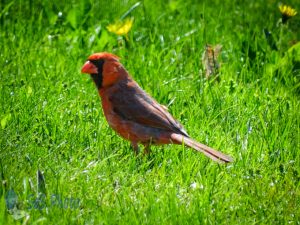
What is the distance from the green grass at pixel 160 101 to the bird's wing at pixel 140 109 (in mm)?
151

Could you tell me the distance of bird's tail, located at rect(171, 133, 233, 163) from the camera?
13.7ft

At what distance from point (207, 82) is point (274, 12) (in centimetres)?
204

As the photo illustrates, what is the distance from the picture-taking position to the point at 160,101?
529 centimetres

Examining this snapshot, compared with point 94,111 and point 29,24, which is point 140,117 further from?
point 29,24

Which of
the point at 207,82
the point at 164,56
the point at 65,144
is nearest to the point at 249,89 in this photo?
the point at 207,82

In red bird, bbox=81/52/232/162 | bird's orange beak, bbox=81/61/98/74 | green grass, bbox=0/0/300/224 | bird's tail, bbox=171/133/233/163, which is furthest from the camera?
bird's orange beak, bbox=81/61/98/74

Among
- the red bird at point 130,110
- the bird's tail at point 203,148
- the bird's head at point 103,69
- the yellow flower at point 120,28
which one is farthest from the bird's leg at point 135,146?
the yellow flower at point 120,28

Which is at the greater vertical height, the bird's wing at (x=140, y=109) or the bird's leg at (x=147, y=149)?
the bird's wing at (x=140, y=109)

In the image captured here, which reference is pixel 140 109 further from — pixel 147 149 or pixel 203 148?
pixel 203 148

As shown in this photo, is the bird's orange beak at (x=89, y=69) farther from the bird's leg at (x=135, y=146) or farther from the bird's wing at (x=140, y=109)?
the bird's leg at (x=135, y=146)

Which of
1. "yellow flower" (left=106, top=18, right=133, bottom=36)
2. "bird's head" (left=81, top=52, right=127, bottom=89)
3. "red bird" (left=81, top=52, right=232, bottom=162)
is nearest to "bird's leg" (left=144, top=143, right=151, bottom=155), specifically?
"red bird" (left=81, top=52, right=232, bottom=162)

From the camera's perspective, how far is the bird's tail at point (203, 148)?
417 cm

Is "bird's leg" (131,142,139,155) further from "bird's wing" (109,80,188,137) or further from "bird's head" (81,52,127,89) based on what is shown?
"bird's head" (81,52,127,89)

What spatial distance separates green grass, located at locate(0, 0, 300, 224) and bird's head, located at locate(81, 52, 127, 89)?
0.21 metres
